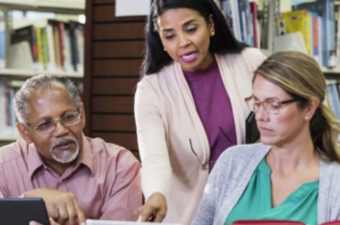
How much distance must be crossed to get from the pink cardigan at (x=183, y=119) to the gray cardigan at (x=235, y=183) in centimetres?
11

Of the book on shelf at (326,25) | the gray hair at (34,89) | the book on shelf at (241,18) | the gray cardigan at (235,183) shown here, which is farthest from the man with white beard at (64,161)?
the book on shelf at (326,25)

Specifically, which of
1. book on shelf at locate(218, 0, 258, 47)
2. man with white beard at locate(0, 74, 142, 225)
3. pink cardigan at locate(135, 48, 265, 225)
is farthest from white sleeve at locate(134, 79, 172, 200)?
book on shelf at locate(218, 0, 258, 47)

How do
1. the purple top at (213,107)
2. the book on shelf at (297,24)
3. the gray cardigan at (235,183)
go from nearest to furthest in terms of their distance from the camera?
the gray cardigan at (235,183), the purple top at (213,107), the book on shelf at (297,24)

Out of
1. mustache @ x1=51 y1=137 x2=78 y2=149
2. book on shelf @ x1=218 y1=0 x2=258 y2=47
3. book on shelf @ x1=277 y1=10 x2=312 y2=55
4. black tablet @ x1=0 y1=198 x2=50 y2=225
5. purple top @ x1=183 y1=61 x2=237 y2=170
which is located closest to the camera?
black tablet @ x1=0 y1=198 x2=50 y2=225

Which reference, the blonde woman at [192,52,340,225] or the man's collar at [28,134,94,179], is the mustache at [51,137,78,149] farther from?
the blonde woman at [192,52,340,225]

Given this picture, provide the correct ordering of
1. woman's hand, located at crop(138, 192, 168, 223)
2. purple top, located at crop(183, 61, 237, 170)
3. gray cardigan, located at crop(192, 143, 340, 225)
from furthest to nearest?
purple top, located at crop(183, 61, 237, 170), gray cardigan, located at crop(192, 143, 340, 225), woman's hand, located at crop(138, 192, 168, 223)

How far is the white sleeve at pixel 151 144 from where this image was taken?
1624 millimetres

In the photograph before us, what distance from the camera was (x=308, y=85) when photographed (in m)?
1.61

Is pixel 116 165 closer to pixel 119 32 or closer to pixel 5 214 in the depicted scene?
pixel 5 214

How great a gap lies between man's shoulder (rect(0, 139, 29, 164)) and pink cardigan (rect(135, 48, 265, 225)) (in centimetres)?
38

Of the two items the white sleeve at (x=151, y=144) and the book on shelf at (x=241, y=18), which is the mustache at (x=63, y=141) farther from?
the book on shelf at (x=241, y=18)

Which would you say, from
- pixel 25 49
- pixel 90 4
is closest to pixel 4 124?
pixel 25 49

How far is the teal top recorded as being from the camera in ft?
5.10

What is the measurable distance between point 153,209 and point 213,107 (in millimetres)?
526
